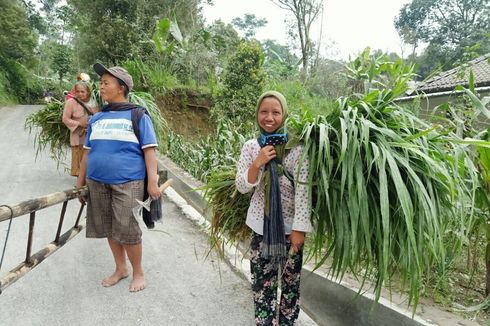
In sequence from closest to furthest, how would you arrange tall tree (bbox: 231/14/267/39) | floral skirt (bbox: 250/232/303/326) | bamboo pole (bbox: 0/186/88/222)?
bamboo pole (bbox: 0/186/88/222) < floral skirt (bbox: 250/232/303/326) < tall tree (bbox: 231/14/267/39)

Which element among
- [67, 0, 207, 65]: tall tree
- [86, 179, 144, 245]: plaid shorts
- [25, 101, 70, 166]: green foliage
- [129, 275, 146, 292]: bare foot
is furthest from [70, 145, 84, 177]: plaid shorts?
[67, 0, 207, 65]: tall tree

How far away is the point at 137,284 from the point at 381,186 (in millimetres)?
2005

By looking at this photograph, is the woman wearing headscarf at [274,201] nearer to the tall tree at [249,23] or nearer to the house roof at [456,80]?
the house roof at [456,80]

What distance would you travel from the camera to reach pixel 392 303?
2160mm

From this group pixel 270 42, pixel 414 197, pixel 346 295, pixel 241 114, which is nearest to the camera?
pixel 414 197

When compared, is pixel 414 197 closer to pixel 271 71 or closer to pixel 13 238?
pixel 13 238

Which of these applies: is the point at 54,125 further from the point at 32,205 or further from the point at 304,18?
→ the point at 304,18

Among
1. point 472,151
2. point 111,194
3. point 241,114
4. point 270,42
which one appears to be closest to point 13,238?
point 111,194

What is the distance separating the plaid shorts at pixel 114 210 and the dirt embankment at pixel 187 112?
8.15 metres

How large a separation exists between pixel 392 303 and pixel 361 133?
1.06 meters

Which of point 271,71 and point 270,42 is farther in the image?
point 270,42

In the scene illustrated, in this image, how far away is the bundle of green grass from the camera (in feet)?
5.75

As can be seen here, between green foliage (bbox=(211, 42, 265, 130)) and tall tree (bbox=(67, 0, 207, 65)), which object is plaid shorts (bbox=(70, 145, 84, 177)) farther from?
tall tree (bbox=(67, 0, 207, 65))

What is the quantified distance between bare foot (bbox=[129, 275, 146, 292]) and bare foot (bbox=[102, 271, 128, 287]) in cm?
13
